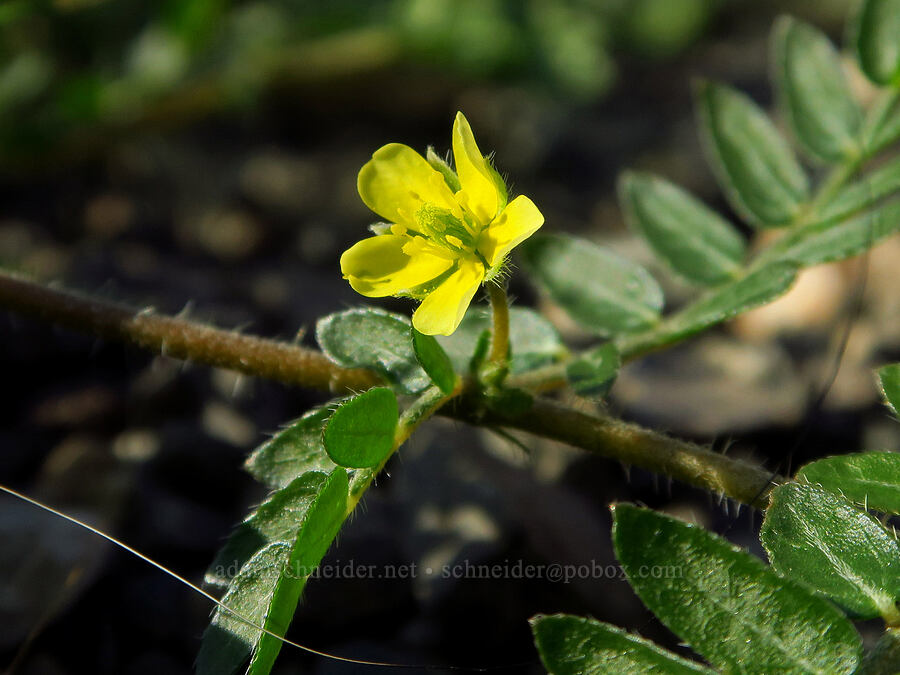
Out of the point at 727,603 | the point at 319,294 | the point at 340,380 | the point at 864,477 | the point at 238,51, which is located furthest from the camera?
the point at 238,51

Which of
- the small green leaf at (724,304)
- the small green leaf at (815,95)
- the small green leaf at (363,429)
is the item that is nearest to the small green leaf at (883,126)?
the small green leaf at (815,95)

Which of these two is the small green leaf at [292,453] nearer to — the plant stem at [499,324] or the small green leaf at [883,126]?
the plant stem at [499,324]

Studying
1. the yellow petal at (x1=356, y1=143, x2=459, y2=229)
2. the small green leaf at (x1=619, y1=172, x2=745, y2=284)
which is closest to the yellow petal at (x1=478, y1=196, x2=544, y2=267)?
the yellow petal at (x1=356, y1=143, x2=459, y2=229)

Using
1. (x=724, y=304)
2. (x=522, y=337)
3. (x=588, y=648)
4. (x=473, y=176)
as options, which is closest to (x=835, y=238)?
(x=724, y=304)

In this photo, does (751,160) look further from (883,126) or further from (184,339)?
(184,339)

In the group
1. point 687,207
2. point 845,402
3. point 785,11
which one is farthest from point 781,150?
point 785,11

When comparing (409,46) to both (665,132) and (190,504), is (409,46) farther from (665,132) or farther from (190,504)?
(190,504)
